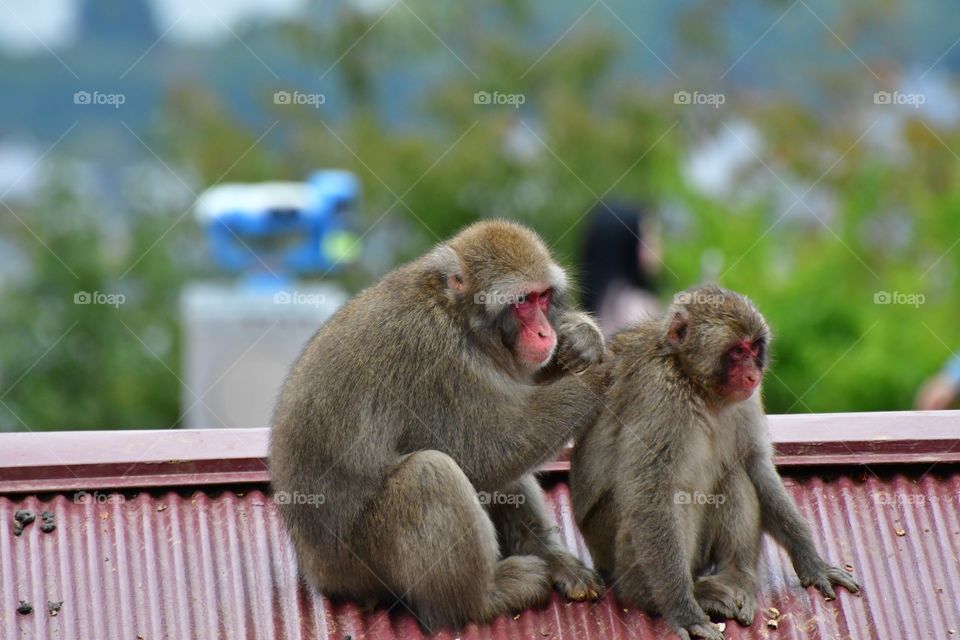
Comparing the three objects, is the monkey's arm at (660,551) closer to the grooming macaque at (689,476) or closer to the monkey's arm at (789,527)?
the grooming macaque at (689,476)

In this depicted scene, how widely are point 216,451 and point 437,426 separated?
134 centimetres

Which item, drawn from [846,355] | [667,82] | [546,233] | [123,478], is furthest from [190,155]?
[123,478]

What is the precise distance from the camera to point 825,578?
594cm

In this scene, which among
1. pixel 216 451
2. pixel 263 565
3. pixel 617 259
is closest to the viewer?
pixel 263 565

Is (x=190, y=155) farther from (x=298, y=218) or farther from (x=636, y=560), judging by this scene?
(x=636, y=560)

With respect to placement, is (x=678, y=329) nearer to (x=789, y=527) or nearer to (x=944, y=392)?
(x=789, y=527)

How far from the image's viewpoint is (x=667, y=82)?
2652cm

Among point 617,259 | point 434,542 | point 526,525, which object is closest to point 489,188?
point 617,259

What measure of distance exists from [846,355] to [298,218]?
666 centimetres

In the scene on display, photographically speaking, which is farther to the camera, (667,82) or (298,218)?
(667,82)

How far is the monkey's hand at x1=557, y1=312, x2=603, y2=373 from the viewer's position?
5742 mm

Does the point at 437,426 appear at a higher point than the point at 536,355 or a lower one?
lower

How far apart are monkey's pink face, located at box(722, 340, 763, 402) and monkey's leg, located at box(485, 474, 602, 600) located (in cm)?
99

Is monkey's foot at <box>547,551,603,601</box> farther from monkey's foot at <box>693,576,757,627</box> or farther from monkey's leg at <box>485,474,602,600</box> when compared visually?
monkey's foot at <box>693,576,757,627</box>
